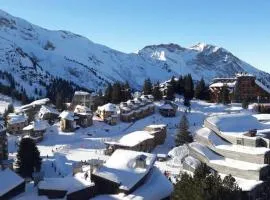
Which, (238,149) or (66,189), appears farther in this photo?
(238,149)

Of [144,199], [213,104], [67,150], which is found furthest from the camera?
[213,104]

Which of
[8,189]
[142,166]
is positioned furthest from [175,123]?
[8,189]

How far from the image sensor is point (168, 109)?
4998 inches

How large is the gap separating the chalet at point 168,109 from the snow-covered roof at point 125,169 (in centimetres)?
5954

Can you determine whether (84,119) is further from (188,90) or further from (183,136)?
(188,90)

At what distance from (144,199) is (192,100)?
8921 cm

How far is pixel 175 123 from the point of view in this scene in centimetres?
12212

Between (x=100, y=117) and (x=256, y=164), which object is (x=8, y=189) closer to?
(x=256, y=164)

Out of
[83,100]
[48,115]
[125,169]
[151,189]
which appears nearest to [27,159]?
[125,169]

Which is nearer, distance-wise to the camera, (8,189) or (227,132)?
(8,189)

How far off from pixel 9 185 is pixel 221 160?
38.7 metres

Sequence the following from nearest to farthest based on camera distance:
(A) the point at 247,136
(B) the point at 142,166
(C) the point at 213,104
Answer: (B) the point at 142,166 < (A) the point at 247,136 < (C) the point at 213,104

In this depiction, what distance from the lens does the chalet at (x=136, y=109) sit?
12344cm

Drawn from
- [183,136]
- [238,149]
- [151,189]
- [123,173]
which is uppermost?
[123,173]
